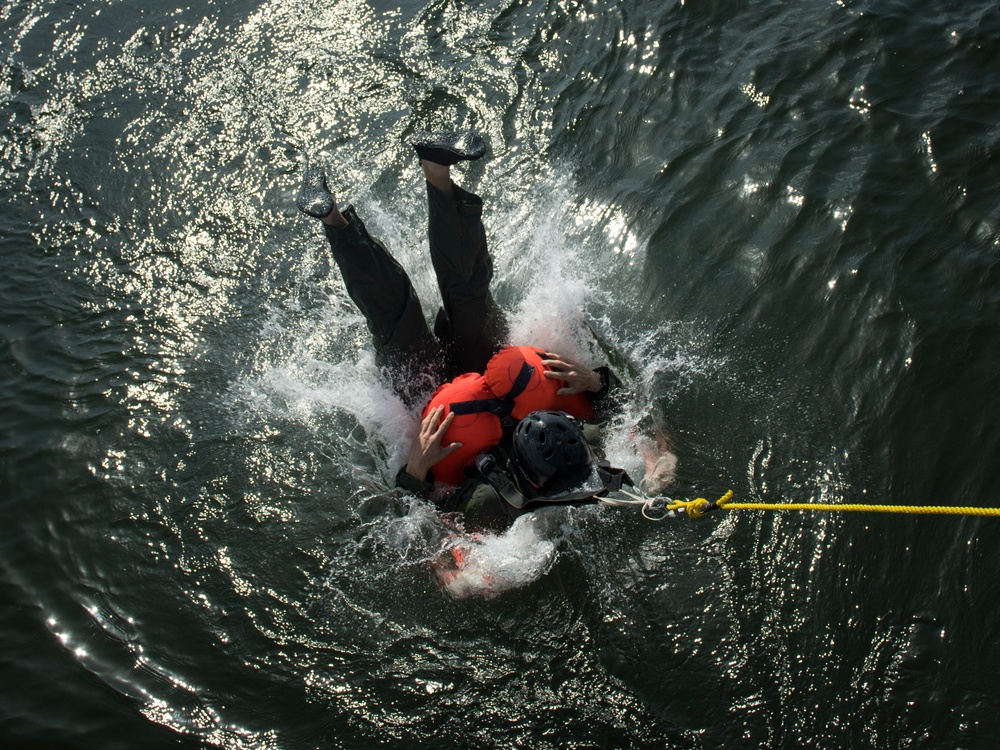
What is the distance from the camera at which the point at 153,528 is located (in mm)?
5695

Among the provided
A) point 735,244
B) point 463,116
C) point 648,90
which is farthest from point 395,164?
point 735,244

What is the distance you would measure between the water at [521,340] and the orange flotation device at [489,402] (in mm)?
479

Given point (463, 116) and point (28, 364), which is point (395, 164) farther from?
point (28, 364)

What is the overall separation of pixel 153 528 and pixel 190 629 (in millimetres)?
912

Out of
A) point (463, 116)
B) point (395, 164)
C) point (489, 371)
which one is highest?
point (463, 116)

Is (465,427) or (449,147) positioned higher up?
(449,147)

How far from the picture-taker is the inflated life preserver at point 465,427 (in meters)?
5.15

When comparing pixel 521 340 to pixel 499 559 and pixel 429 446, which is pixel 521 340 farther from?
pixel 499 559

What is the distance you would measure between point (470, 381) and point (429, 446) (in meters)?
0.53

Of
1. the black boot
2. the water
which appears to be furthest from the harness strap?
the black boot

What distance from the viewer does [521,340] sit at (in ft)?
21.1

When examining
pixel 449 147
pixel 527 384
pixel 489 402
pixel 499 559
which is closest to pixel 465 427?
pixel 489 402

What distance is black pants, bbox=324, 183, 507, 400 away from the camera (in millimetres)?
5465

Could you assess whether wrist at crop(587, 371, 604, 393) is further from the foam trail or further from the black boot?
the black boot
